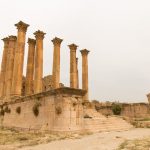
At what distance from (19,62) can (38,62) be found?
254 cm

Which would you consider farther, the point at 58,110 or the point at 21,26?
the point at 21,26

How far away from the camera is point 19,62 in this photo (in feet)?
74.9

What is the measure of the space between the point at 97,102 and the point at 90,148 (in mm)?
22250

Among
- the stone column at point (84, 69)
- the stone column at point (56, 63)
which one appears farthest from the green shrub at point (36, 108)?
the stone column at point (84, 69)

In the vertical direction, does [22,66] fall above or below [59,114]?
above

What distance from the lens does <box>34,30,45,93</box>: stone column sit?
24612 mm

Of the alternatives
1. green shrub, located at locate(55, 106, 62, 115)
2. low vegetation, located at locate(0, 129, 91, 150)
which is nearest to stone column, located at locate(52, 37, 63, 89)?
green shrub, located at locate(55, 106, 62, 115)

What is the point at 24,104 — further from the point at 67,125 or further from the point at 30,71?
the point at 30,71

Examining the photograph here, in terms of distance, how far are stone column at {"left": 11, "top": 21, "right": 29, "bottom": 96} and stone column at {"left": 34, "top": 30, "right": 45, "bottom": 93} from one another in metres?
2.02

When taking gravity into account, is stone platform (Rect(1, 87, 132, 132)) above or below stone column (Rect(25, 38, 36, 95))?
below

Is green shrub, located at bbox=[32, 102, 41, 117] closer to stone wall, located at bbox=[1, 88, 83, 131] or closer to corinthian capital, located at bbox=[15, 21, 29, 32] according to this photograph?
stone wall, located at bbox=[1, 88, 83, 131]

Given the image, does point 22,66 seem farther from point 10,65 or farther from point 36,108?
point 36,108

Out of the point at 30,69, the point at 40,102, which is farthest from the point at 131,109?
the point at 40,102

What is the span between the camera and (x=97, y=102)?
31703mm
